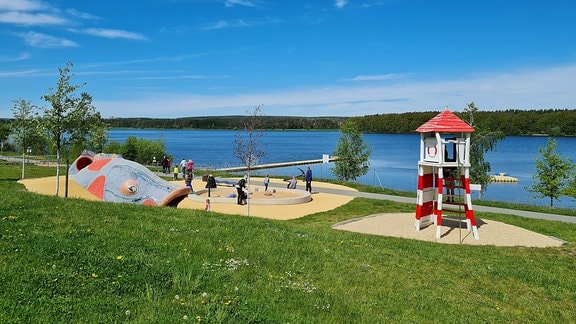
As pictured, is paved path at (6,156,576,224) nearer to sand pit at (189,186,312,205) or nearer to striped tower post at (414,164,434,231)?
sand pit at (189,186,312,205)

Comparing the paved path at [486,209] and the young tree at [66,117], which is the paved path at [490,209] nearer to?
the paved path at [486,209]

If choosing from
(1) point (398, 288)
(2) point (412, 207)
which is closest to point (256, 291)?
(1) point (398, 288)

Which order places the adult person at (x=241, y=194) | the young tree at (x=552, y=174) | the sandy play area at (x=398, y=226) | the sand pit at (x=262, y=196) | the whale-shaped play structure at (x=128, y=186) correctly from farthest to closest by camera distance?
the young tree at (x=552, y=174), the sand pit at (x=262, y=196), the adult person at (x=241, y=194), the whale-shaped play structure at (x=128, y=186), the sandy play area at (x=398, y=226)

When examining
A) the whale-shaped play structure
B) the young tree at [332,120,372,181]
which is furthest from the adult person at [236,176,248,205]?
the young tree at [332,120,372,181]

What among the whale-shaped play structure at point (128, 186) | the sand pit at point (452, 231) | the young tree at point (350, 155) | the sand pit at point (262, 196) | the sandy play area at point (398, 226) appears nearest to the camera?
the sand pit at point (452, 231)

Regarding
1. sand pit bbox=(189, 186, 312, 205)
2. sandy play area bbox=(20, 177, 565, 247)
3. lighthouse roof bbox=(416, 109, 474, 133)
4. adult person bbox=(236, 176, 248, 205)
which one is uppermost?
lighthouse roof bbox=(416, 109, 474, 133)

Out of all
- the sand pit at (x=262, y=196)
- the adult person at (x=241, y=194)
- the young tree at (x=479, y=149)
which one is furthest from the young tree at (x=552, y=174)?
the adult person at (x=241, y=194)

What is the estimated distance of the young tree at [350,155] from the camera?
4591 centimetres

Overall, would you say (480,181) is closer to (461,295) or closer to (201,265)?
(461,295)

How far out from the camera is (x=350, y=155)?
45781 millimetres

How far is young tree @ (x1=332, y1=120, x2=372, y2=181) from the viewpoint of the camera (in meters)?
45.9

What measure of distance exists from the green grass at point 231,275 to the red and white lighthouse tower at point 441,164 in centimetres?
394

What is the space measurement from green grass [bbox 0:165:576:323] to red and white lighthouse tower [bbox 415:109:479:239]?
3939mm

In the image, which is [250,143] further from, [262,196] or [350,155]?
[350,155]
